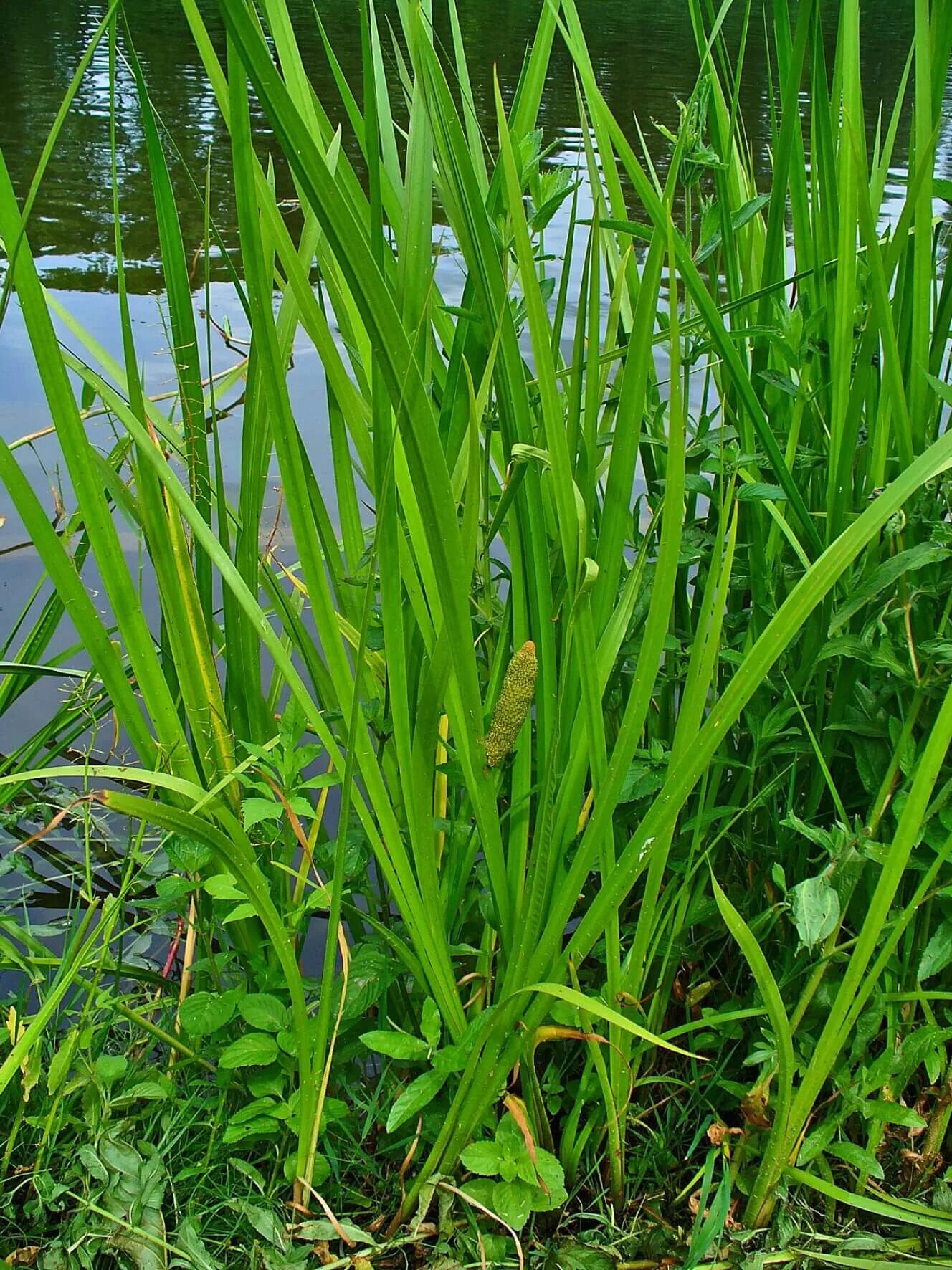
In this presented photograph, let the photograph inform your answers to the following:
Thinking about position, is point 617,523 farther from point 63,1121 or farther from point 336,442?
point 63,1121

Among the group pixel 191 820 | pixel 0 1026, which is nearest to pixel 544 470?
pixel 191 820

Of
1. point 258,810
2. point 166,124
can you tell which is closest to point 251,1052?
point 258,810

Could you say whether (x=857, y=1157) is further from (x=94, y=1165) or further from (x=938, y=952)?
(x=94, y=1165)

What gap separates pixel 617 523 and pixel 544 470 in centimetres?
11

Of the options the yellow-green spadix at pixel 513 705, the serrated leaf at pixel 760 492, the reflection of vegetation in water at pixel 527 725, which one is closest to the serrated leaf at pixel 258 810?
the reflection of vegetation in water at pixel 527 725

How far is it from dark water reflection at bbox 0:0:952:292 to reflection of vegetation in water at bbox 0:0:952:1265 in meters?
0.21

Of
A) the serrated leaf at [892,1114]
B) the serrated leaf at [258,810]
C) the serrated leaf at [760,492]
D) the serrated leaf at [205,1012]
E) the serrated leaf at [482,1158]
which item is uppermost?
the serrated leaf at [760,492]

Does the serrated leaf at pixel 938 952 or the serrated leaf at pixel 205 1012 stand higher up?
the serrated leaf at pixel 938 952

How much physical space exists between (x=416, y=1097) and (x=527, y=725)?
1.09 ft

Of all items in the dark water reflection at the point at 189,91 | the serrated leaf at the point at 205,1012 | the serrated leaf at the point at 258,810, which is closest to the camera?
the serrated leaf at the point at 258,810

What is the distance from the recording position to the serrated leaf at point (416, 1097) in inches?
35.9

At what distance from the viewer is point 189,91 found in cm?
843

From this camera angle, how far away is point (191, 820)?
812mm

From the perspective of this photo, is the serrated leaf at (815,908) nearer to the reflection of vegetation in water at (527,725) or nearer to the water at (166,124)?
the reflection of vegetation in water at (527,725)
